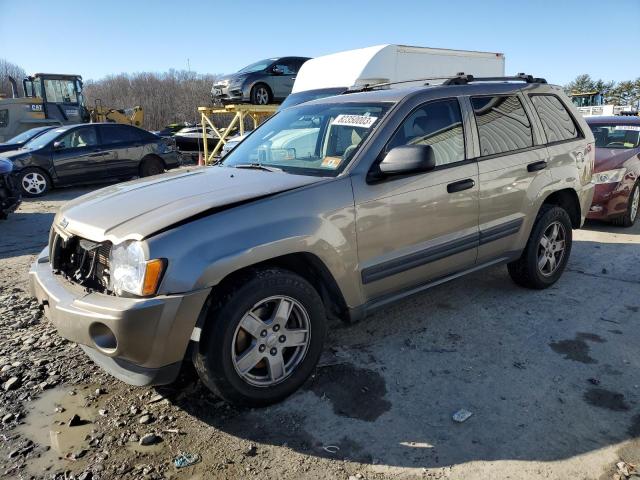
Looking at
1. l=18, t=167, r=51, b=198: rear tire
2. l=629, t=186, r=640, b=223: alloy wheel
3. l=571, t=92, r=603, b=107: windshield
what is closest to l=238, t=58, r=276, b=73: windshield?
l=18, t=167, r=51, b=198: rear tire

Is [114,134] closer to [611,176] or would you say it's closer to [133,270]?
[611,176]

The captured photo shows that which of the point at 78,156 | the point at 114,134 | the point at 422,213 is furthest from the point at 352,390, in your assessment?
the point at 114,134

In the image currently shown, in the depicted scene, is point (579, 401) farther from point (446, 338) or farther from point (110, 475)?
point (110, 475)

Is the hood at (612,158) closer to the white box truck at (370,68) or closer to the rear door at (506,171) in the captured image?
the white box truck at (370,68)

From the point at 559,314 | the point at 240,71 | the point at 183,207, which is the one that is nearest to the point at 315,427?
the point at 183,207

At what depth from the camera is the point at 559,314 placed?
4098 millimetres

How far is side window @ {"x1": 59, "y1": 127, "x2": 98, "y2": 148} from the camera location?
452 inches

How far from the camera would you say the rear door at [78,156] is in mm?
11305

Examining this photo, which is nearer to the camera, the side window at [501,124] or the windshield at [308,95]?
the side window at [501,124]

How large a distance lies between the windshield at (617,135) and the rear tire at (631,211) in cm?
73

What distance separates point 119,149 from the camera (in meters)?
12.0

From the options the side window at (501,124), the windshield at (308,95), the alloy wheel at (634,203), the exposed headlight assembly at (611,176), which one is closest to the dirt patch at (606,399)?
the side window at (501,124)

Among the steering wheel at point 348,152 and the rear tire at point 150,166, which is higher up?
the steering wheel at point 348,152

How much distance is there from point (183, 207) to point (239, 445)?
4.25 ft
